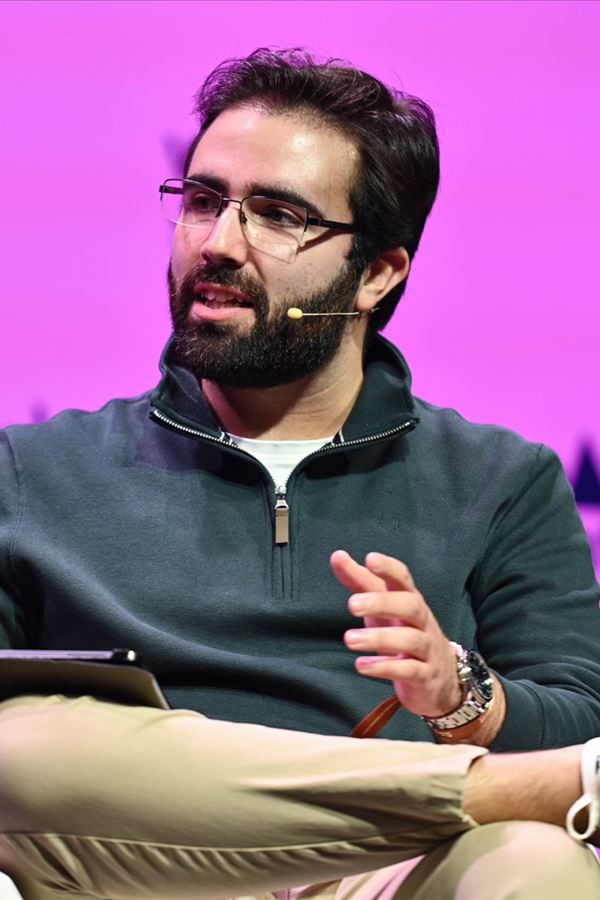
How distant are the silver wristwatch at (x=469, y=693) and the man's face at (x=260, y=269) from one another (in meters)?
0.54

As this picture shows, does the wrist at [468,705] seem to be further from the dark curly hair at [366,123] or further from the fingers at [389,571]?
the dark curly hair at [366,123]

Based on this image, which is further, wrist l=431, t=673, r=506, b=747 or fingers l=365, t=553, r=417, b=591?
wrist l=431, t=673, r=506, b=747

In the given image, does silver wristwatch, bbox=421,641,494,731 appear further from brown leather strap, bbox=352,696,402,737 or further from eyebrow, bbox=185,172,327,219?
eyebrow, bbox=185,172,327,219

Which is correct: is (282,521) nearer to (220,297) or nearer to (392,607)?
(220,297)

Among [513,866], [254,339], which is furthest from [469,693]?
[254,339]

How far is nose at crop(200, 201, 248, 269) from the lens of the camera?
1846 millimetres

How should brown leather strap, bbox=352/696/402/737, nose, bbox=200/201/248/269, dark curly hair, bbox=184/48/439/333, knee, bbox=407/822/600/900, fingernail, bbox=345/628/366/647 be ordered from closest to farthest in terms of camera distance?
knee, bbox=407/822/600/900
fingernail, bbox=345/628/366/647
brown leather strap, bbox=352/696/402/737
nose, bbox=200/201/248/269
dark curly hair, bbox=184/48/439/333

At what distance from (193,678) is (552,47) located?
1.27 m

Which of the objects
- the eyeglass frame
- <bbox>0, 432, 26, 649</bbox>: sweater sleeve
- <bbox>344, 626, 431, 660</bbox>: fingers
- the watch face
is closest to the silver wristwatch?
the watch face

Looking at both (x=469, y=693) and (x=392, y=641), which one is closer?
(x=392, y=641)

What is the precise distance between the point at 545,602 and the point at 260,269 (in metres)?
0.56

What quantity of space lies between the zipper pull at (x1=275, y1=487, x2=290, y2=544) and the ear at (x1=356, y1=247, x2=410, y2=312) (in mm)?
373

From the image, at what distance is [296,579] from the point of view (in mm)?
1747

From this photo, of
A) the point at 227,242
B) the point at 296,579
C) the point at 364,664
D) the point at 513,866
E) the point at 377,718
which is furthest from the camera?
the point at 227,242
